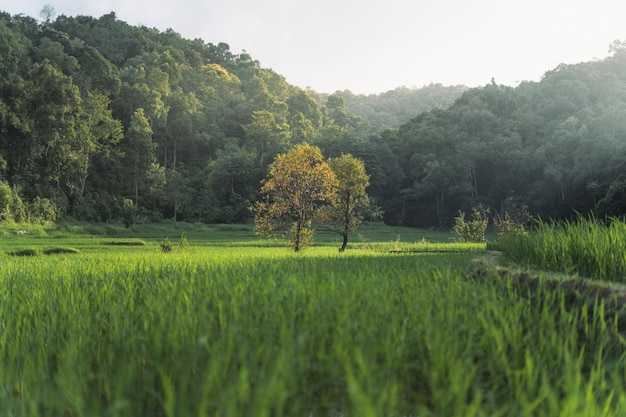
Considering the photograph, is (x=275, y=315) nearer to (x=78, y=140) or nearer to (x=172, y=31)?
(x=78, y=140)

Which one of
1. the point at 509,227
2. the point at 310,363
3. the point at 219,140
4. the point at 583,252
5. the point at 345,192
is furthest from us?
the point at 219,140

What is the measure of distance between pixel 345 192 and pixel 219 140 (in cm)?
A: 4040

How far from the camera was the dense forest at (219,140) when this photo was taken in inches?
1406

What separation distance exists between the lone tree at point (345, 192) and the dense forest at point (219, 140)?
2031 centimetres

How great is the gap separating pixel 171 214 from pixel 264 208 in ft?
113

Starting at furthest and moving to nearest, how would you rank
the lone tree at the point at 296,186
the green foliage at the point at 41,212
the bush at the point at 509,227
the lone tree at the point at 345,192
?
the green foliage at the point at 41,212 → the lone tree at the point at 345,192 → the lone tree at the point at 296,186 → the bush at the point at 509,227

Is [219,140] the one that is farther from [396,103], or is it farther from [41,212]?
[396,103]

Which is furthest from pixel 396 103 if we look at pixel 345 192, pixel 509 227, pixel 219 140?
pixel 345 192

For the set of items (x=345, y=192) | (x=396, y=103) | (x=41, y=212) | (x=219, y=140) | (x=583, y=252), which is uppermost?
(x=396, y=103)

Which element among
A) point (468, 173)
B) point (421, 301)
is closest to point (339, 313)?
point (421, 301)

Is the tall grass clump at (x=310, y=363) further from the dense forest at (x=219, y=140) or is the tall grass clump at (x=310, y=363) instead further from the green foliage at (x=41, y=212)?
the green foliage at (x=41, y=212)

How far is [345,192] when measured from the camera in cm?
1769

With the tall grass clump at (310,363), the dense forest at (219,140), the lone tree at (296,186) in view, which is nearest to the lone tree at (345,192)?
the lone tree at (296,186)

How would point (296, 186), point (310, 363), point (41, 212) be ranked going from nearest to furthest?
1. point (310, 363)
2. point (296, 186)
3. point (41, 212)
